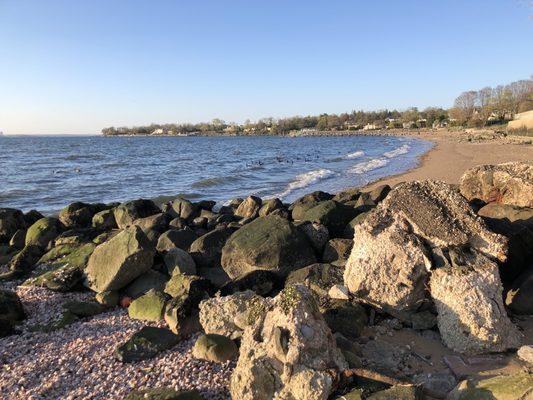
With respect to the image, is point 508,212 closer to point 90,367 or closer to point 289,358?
point 289,358

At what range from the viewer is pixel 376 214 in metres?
6.49

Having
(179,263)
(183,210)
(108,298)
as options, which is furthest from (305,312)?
(183,210)

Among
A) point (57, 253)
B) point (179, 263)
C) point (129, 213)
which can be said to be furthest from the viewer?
point (129, 213)

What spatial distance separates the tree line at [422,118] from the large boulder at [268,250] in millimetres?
81749

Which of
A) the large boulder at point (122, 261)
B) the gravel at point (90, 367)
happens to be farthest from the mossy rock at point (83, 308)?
the large boulder at point (122, 261)

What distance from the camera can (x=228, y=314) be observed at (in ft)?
19.6

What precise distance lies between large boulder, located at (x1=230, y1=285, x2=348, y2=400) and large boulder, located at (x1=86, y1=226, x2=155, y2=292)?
3.67 m

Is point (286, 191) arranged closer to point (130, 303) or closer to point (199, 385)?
point (130, 303)

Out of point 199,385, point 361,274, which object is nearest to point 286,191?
point 361,274

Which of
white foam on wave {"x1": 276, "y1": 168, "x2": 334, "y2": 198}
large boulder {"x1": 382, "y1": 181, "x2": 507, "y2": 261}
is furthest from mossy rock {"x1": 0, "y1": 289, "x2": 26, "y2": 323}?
white foam on wave {"x1": 276, "y1": 168, "x2": 334, "y2": 198}

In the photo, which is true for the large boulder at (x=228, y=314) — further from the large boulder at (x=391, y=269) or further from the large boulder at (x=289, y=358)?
the large boulder at (x=391, y=269)

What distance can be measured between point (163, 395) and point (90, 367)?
1.72 metres

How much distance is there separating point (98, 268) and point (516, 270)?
23.4 ft

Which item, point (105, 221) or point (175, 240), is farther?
point (105, 221)
